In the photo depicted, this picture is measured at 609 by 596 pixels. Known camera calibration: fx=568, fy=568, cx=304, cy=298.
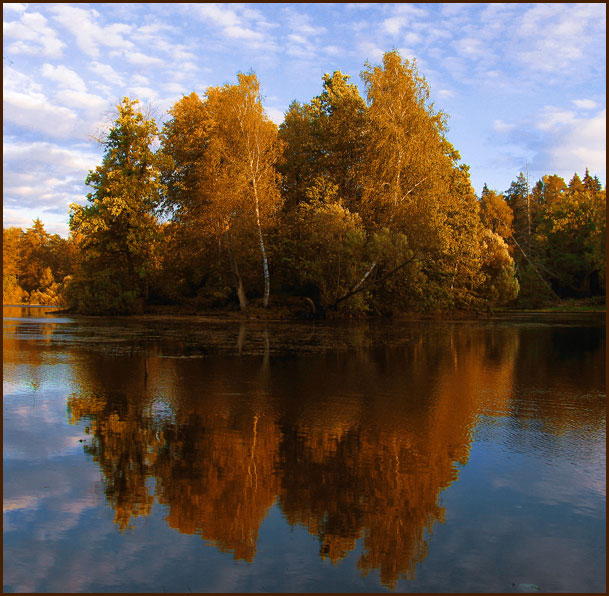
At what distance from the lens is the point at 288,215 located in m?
37.6

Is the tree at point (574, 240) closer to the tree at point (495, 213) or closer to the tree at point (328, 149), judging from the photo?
the tree at point (495, 213)

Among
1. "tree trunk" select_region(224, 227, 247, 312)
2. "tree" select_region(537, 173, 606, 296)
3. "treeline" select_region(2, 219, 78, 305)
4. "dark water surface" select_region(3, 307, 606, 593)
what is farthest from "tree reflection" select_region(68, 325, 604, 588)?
"treeline" select_region(2, 219, 78, 305)

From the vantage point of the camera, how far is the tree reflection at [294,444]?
4.21 metres

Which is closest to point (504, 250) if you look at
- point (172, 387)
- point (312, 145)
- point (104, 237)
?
point (312, 145)

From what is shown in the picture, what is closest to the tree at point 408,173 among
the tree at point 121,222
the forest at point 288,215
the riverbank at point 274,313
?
the forest at point 288,215

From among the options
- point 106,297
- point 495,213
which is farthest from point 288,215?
point 495,213

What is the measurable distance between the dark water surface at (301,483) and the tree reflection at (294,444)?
0.03 metres

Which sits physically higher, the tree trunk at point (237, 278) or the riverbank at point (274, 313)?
the tree trunk at point (237, 278)

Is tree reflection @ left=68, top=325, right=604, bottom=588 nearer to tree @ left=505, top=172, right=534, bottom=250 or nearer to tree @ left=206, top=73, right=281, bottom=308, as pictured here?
tree @ left=206, top=73, right=281, bottom=308

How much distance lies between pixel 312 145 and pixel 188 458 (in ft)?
119

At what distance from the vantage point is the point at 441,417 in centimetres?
780

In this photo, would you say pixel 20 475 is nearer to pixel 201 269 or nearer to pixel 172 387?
pixel 172 387

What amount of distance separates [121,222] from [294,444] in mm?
34664

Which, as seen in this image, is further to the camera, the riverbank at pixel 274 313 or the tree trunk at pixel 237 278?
the tree trunk at pixel 237 278
